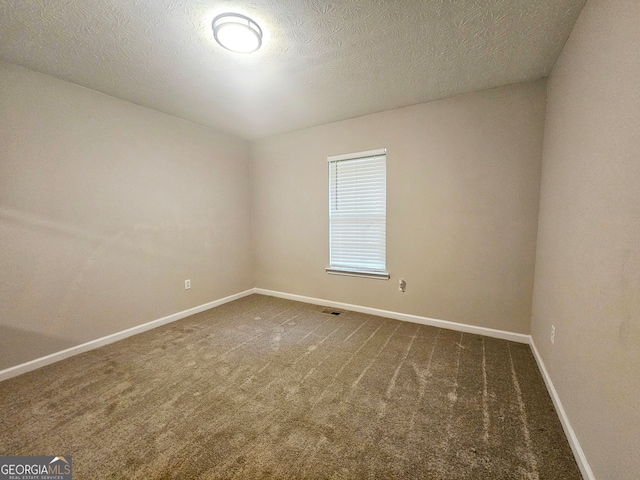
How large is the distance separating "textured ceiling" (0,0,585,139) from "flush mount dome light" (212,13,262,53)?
0.05 m

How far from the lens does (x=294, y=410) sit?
65.1 inches

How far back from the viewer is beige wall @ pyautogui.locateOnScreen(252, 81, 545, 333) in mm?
2459

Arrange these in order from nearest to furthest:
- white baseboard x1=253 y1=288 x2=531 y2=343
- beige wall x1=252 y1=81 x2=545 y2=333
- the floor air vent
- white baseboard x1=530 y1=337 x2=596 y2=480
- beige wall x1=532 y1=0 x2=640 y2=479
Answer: beige wall x1=532 y1=0 x2=640 y2=479 < white baseboard x1=530 y1=337 x2=596 y2=480 < beige wall x1=252 y1=81 x2=545 y2=333 < white baseboard x1=253 y1=288 x2=531 y2=343 < the floor air vent

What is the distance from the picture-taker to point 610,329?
1078mm

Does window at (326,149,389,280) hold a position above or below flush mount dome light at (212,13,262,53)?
below

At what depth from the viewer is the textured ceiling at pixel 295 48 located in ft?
5.06

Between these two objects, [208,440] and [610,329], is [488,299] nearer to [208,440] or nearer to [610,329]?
[610,329]

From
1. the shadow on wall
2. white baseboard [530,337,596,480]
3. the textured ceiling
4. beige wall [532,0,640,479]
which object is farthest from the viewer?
the shadow on wall

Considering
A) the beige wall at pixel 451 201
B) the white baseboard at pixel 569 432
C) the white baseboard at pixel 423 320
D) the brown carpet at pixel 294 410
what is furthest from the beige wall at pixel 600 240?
the white baseboard at pixel 423 320

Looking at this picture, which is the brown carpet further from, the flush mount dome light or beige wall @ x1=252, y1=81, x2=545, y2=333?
the flush mount dome light

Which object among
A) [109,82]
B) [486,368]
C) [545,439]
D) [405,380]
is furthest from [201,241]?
[545,439]

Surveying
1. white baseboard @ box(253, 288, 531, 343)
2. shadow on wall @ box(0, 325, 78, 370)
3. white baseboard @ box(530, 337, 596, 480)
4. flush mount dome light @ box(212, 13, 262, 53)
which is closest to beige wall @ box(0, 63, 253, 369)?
shadow on wall @ box(0, 325, 78, 370)

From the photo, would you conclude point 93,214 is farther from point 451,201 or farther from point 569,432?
point 569,432

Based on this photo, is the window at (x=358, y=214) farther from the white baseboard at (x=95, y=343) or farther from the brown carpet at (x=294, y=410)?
the white baseboard at (x=95, y=343)
